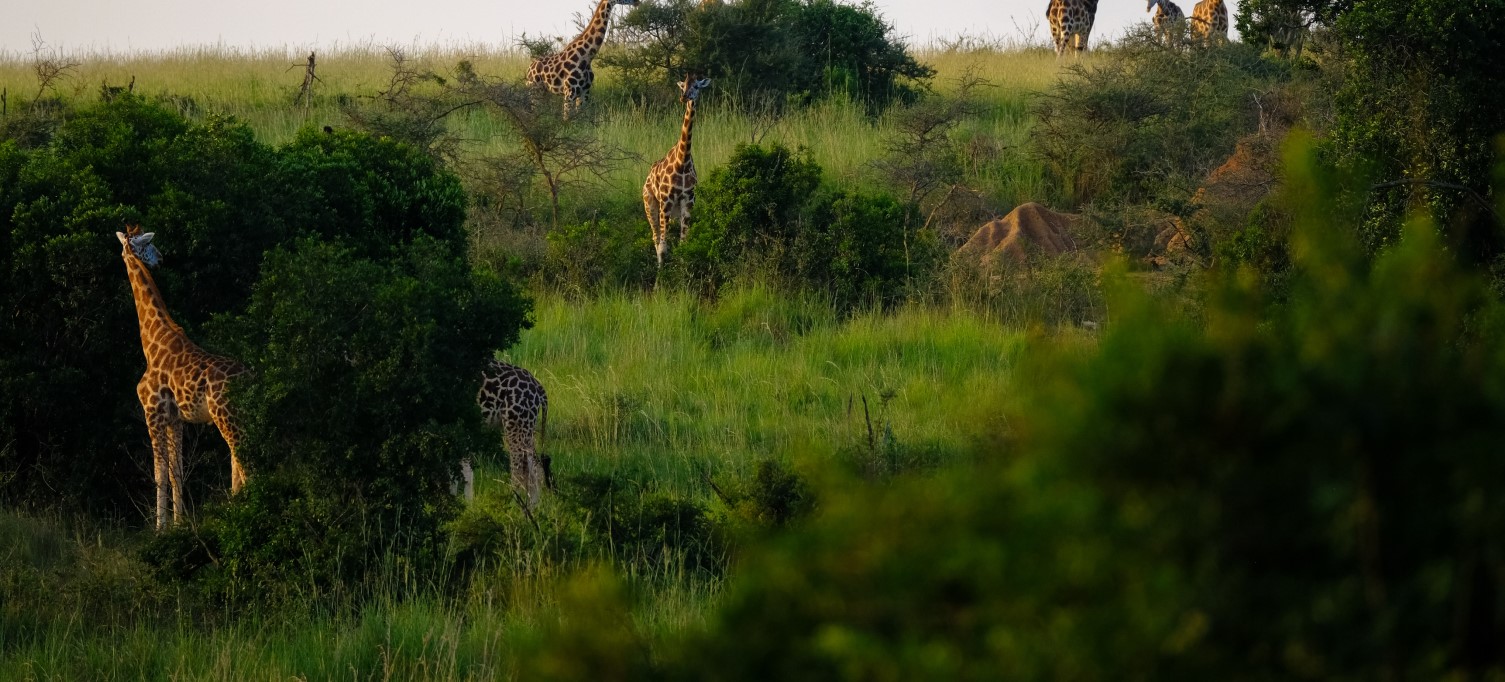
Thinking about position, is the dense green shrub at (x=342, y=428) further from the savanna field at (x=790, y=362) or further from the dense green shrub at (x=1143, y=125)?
the dense green shrub at (x=1143, y=125)

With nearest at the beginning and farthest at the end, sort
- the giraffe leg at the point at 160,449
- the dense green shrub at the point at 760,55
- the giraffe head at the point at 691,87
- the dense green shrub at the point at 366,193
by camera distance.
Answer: the giraffe leg at the point at 160,449
the dense green shrub at the point at 366,193
the giraffe head at the point at 691,87
the dense green shrub at the point at 760,55

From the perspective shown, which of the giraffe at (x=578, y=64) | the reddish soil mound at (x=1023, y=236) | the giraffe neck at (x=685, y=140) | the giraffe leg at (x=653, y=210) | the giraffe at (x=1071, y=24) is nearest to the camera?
the reddish soil mound at (x=1023, y=236)

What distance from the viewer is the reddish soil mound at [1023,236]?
43.9 ft

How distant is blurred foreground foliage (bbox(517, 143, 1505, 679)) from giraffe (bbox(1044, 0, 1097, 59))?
23.9m

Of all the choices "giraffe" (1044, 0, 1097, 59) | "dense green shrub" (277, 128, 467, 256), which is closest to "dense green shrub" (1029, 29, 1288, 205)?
"giraffe" (1044, 0, 1097, 59)

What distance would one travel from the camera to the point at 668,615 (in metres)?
5.44

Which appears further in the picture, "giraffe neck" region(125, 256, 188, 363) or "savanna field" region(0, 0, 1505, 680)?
"giraffe neck" region(125, 256, 188, 363)

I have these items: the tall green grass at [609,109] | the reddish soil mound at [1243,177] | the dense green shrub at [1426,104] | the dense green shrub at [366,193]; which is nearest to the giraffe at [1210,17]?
the tall green grass at [609,109]

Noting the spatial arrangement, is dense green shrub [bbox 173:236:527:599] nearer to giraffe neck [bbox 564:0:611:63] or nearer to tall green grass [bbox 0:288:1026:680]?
tall green grass [bbox 0:288:1026:680]

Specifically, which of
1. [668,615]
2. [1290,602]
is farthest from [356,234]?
[1290,602]

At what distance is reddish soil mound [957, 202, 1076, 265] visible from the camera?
527 inches

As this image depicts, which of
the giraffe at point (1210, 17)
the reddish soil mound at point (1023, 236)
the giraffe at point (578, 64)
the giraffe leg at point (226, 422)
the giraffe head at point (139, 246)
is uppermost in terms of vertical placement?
the giraffe at point (1210, 17)

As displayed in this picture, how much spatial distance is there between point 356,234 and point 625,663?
24.8 ft

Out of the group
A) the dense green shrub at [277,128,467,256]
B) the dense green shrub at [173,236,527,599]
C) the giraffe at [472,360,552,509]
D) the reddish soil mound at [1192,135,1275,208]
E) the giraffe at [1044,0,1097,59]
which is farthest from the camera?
the giraffe at [1044,0,1097,59]
